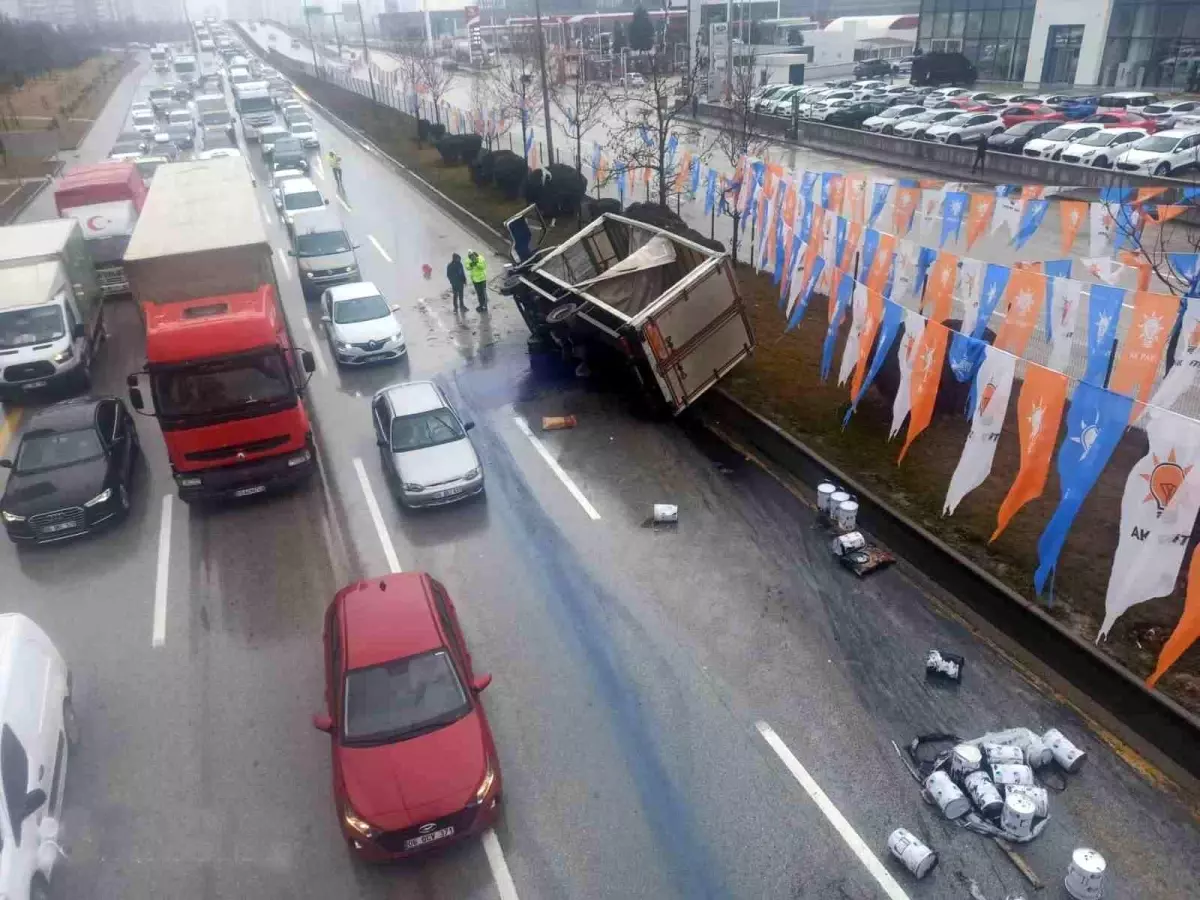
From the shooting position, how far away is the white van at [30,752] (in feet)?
22.2

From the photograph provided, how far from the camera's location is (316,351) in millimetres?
19500

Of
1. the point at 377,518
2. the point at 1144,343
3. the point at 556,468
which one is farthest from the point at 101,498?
the point at 1144,343

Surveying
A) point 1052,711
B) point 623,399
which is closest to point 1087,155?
point 623,399

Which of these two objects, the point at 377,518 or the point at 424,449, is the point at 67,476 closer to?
the point at 377,518

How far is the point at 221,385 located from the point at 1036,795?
11.4m

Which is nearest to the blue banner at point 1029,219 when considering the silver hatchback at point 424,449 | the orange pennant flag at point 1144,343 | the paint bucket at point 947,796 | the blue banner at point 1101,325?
the orange pennant flag at point 1144,343

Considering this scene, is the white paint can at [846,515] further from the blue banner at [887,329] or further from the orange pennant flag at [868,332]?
the orange pennant flag at [868,332]

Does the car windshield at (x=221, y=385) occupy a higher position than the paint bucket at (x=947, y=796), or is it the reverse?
the car windshield at (x=221, y=385)

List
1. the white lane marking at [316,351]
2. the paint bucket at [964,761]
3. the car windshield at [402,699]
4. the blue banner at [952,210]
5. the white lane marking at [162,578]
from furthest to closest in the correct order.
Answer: the white lane marking at [316,351], the blue banner at [952,210], the white lane marking at [162,578], the paint bucket at [964,761], the car windshield at [402,699]

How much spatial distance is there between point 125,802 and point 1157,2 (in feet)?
207

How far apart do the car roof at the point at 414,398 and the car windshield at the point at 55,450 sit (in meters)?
4.57

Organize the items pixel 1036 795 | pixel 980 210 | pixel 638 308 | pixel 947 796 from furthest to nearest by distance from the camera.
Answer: pixel 980 210
pixel 638 308
pixel 947 796
pixel 1036 795

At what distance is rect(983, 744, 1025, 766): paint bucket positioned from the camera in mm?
7961

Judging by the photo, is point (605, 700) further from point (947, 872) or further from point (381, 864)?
point (947, 872)
